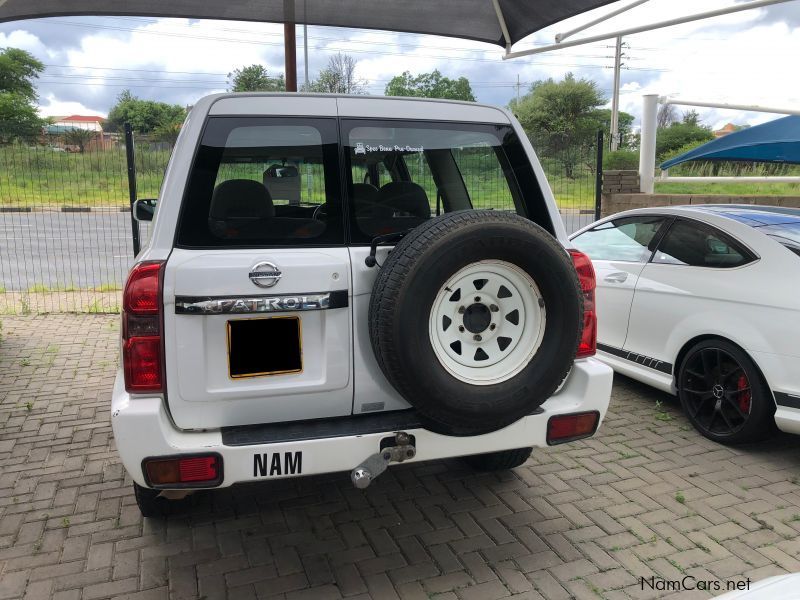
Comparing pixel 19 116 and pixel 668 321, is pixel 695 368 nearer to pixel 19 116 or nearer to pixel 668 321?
pixel 668 321

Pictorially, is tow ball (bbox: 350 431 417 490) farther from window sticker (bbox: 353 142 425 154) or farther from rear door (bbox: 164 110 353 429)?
window sticker (bbox: 353 142 425 154)

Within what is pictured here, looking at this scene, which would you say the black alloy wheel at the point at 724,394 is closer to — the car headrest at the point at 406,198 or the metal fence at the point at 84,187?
the car headrest at the point at 406,198

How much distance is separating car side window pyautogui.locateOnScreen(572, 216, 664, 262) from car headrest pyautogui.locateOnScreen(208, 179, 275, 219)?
335 cm

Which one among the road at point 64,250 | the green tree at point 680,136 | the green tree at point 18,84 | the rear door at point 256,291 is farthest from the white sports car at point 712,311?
the green tree at point 18,84

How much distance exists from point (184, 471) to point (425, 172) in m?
1.91

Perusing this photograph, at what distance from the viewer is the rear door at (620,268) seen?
5.23 metres

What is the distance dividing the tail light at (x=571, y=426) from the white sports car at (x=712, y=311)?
165cm

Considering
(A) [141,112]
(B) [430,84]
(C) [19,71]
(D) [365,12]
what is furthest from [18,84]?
(D) [365,12]

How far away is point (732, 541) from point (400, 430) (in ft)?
6.19

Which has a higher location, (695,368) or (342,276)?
(342,276)

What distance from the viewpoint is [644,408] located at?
5.20m

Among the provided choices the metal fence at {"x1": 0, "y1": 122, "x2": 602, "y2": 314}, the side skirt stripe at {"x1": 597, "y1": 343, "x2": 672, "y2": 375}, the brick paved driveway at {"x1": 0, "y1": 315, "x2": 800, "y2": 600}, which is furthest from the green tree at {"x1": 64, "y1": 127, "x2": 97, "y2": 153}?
the side skirt stripe at {"x1": 597, "y1": 343, "x2": 672, "y2": 375}

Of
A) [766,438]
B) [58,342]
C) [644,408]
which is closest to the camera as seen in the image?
[766,438]

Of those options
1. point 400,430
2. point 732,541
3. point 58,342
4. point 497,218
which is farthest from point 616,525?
point 58,342
